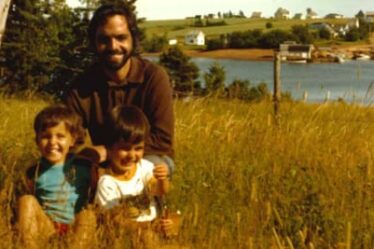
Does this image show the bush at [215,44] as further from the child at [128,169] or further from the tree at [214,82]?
the child at [128,169]

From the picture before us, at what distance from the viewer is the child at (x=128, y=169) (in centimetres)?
347

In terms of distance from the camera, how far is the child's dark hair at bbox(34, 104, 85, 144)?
3.63 m

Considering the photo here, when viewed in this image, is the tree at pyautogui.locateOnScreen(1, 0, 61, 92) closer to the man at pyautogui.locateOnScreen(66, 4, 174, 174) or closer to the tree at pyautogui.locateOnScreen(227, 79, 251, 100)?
the tree at pyautogui.locateOnScreen(227, 79, 251, 100)

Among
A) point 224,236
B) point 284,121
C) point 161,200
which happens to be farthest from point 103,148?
point 284,121

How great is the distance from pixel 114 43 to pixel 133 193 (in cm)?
103

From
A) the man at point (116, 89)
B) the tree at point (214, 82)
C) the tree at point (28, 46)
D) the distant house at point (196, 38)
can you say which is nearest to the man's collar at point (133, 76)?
the man at point (116, 89)

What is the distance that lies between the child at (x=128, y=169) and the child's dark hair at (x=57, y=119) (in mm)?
199

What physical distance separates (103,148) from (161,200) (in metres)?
0.43

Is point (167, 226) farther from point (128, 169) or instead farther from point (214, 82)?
point (214, 82)

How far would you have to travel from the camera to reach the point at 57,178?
3613mm

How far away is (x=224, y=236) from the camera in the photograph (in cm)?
307

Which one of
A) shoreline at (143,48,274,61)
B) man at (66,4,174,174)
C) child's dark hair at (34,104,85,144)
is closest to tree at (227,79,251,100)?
man at (66,4,174,174)

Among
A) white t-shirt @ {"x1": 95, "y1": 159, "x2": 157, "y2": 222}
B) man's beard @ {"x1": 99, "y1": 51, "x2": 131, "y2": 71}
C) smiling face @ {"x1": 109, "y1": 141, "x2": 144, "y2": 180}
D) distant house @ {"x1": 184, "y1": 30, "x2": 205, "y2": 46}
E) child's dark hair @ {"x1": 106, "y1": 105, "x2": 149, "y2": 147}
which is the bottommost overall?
distant house @ {"x1": 184, "y1": 30, "x2": 205, "y2": 46}

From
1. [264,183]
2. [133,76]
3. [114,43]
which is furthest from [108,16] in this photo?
[264,183]
